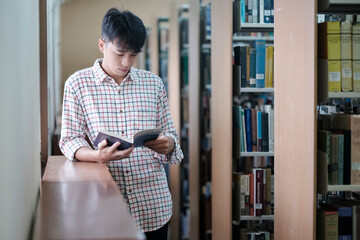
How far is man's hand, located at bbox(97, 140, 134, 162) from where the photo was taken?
6.44ft

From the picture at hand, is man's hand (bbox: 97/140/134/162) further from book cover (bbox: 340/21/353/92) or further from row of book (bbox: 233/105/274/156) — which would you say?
row of book (bbox: 233/105/274/156)

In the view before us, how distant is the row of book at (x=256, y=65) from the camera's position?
335 cm

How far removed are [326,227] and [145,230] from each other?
2.53 feet

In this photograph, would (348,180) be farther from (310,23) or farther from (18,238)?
(18,238)

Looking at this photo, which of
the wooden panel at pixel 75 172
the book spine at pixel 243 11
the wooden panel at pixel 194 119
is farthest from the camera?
the wooden panel at pixel 194 119

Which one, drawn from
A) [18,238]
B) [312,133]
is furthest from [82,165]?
[312,133]

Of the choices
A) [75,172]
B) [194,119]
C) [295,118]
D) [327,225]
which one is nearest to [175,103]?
[194,119]

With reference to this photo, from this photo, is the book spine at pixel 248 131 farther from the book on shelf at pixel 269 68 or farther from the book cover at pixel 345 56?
the book cover at pixel 345 56

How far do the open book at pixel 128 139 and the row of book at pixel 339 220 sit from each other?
2.67 feet

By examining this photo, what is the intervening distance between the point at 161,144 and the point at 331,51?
829mm

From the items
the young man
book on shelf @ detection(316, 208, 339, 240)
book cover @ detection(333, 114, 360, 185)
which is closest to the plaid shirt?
the young man

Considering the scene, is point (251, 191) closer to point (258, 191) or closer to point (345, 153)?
point (258, 191)

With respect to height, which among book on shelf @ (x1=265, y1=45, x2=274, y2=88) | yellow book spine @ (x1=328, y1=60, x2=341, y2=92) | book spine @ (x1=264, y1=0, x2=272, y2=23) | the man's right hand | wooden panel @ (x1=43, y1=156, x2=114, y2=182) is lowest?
wooden panel @ (x1=43, y1=156, x2=114, y2=182)

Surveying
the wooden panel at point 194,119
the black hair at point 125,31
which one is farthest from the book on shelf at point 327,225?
the wooden panel at point 194,119
